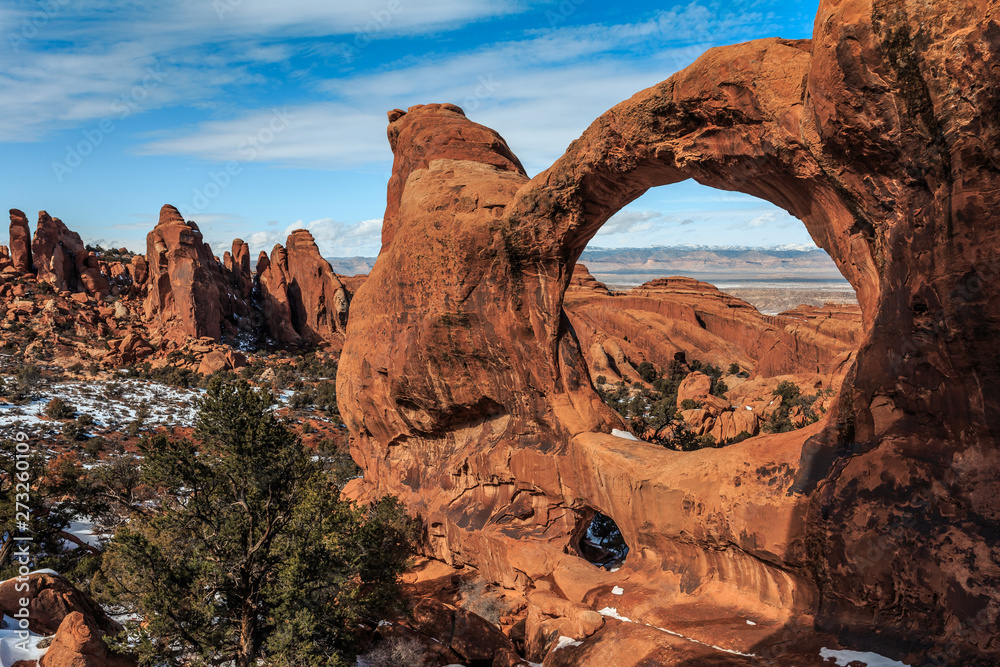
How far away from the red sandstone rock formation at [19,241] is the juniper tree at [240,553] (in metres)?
62.1

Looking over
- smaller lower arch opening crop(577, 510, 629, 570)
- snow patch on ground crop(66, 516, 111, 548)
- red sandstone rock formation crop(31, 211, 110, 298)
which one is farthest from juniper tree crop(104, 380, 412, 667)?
red sandstone rock formation crop(31, 211, 110, 298)

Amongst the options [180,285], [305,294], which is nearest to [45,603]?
[180,285]

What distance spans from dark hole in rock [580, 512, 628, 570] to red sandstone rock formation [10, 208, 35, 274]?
63.0 metres

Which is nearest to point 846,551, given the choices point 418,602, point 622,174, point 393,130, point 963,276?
point 963,276

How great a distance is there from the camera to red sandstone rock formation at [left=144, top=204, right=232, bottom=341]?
5638cm

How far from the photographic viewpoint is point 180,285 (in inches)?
2228

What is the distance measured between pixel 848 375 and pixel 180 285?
194 feet

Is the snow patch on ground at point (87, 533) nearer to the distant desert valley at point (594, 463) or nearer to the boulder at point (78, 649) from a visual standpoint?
the distant desert valley at point (594, 463)

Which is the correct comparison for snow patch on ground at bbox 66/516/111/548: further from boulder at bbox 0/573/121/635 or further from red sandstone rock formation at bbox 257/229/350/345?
red sandstone rock formation at bbox 257/229/350/345

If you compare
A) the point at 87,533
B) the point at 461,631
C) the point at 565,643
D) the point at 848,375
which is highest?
the point at 848,375

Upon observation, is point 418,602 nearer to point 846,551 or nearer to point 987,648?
point 846,551

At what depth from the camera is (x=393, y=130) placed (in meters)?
20.4

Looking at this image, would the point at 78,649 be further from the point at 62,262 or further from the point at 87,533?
the point at 62,262

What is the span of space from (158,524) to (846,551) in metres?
9.83
